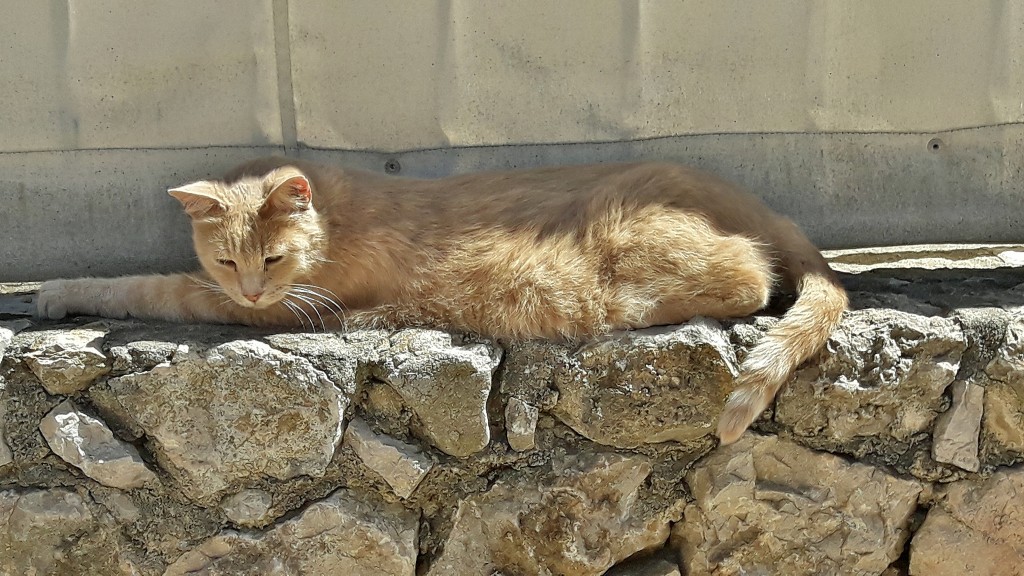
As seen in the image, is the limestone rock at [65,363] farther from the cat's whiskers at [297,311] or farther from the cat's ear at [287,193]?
the cat's ear at [287,193]

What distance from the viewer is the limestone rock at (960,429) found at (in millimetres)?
2963

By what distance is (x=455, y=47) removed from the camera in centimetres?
338

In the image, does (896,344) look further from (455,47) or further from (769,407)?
(455,47)

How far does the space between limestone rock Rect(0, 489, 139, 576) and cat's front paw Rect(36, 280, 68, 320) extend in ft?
1.99

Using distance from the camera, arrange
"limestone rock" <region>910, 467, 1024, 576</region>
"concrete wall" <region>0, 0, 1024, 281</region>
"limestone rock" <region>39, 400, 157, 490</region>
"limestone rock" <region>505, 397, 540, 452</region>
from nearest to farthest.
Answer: "limestone rock" <region>39, 400, 157, 490</region>
"limestone rock" <region>505, 397, 540, 452</region>
"limestone rock" <region>910, 467, 1024, 576</region>
"concrete wall" <region>0, 0, 1024, 281</region>

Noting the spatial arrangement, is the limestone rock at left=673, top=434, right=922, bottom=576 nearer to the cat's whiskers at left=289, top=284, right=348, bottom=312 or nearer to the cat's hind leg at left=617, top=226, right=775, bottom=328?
the cat's hind leg at left=617, top=226, right=775, bottom=328

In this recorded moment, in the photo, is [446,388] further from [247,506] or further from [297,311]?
[247,506]

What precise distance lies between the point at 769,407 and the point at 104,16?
2.73 m

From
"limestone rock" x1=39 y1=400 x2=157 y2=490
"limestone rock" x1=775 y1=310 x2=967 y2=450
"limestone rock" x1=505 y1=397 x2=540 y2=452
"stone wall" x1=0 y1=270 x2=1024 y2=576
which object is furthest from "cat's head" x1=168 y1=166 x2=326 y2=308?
"limestone rock" x1=775 y1=310 x2=967 y2=450

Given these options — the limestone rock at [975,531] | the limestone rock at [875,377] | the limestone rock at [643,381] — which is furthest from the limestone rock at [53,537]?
the limestone rock at [975,531]

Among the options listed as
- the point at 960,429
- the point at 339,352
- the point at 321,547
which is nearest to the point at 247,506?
the point at 321,547

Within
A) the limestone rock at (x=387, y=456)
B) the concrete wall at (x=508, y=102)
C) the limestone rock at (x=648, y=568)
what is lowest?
the limestone rock at (x=648, y=568)

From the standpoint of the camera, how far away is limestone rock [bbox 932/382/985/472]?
2.96 meters

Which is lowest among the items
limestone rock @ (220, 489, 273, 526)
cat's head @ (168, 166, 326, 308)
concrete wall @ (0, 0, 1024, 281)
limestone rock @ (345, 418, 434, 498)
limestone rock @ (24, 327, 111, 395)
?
limestone rock @ (220, 489, 273, 526)
